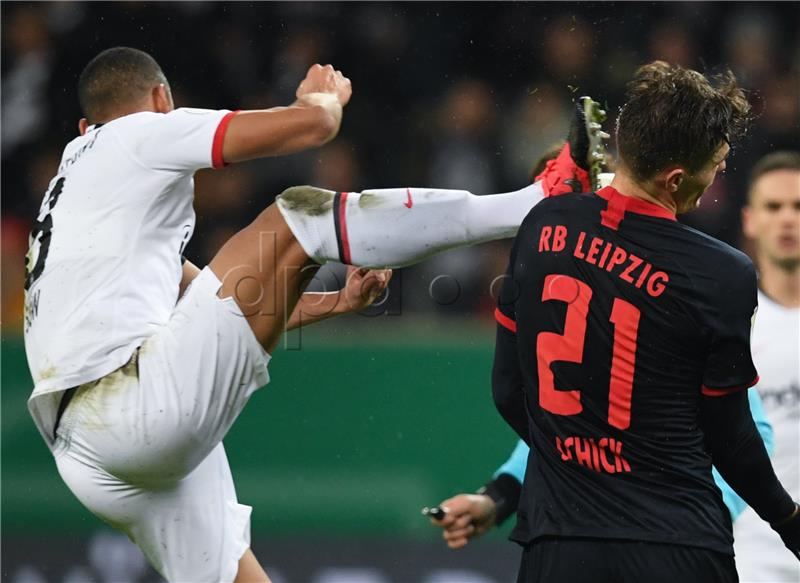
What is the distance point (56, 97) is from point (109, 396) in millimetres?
5029

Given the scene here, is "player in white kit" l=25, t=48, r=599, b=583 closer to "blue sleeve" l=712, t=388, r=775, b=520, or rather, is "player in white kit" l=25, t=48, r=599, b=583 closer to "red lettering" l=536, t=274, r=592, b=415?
"red lettering" l=536, t=274, r=592, b=415

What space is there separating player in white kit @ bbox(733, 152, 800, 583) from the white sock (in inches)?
69.4

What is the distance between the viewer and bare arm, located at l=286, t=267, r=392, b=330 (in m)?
4.42

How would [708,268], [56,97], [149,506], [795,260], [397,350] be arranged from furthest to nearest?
[56,97] → [397,350] → [795,260] → [149,506] → [708,268]

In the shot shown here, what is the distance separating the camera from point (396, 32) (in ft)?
27.9

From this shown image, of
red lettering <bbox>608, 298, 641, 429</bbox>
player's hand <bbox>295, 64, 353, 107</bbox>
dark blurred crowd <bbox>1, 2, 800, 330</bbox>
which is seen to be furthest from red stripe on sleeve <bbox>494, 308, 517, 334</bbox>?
dark blurred crowd <bbox>1, 2, 800, 330</bbox>

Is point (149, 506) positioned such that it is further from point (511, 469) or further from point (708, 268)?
point (708, 268)

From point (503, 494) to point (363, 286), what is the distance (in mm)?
1077

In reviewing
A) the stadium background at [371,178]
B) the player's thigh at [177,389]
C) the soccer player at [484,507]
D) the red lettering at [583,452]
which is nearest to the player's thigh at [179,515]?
the player's thigh at [177,389]

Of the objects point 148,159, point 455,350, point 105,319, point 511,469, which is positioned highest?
point 148,159

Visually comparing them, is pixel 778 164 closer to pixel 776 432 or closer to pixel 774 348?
pixel 774 348

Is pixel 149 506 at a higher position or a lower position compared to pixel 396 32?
lower

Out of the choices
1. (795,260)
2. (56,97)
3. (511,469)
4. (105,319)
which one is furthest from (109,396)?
(56,97)

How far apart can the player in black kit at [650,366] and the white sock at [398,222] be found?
1.85ft
